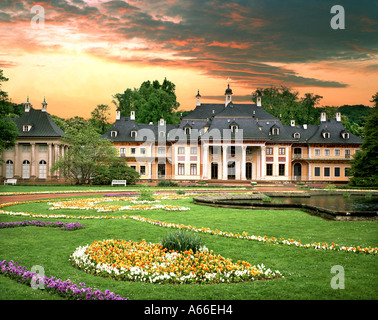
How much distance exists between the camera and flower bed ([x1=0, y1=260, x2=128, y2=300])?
6102mm

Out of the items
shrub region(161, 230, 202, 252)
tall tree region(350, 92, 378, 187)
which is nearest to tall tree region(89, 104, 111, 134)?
tall tree region(350, 92, 378, 187)

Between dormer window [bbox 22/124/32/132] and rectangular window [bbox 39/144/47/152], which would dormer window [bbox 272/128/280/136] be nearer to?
rectangular window [bbox 39/144/47/152]

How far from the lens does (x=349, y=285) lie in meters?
6.71

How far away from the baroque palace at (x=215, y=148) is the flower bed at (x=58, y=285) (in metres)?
46.0

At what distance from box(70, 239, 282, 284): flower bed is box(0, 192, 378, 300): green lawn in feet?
1.03

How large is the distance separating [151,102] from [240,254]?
203ft

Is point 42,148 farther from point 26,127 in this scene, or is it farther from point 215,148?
point 215,148

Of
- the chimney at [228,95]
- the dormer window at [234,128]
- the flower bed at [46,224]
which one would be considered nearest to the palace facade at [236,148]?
the dormer window at [234,128]

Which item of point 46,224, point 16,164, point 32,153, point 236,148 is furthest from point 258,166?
point 46,224

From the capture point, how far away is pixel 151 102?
6862cm

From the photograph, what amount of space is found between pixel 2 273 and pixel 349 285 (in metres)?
7.13

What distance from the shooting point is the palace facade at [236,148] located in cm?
5512
